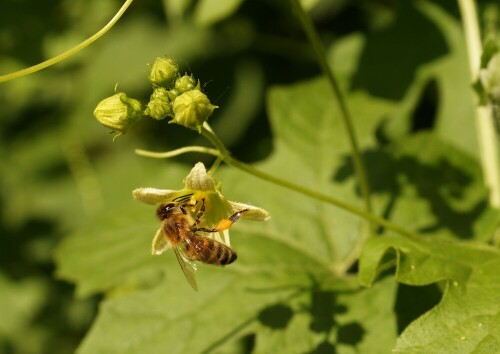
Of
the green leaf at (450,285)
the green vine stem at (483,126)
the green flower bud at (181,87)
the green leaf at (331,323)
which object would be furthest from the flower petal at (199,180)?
the green vine stem at (483,126)

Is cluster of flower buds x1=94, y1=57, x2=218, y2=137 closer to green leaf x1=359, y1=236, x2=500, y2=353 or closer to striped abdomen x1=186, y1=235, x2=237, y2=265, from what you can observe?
striped abdomen x1=186, y1=235, x2=237, y2=265

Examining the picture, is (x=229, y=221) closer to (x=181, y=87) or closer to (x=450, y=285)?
(x=181, y=87)

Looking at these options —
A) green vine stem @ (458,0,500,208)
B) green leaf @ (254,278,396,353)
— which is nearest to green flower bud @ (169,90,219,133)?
green leaf @ (254,278,396,353)

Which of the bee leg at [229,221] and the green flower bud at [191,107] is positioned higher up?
the green flower bud at [191,107]

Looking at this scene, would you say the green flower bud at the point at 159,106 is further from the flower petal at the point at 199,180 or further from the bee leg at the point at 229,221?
the bee leg at the point at 229,221

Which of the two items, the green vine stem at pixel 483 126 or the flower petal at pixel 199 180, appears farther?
the green vine stem at pixel 483 126

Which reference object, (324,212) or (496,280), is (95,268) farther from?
(496,280)
